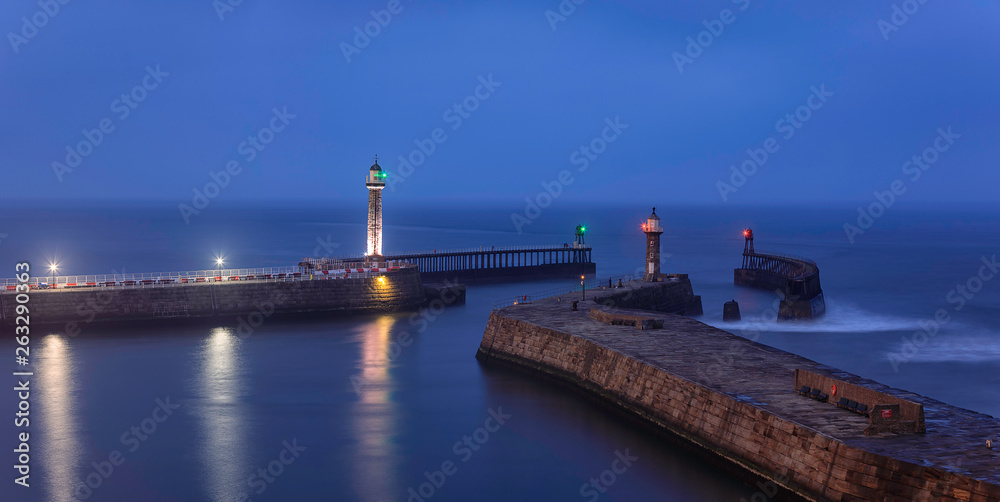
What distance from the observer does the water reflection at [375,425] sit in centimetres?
2428

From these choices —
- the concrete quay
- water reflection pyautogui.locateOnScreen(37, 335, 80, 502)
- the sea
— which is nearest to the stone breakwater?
the sea

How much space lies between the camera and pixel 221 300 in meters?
49.3

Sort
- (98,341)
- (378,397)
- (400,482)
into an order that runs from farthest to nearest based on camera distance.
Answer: (98,341) < (378,397) < (400,482)

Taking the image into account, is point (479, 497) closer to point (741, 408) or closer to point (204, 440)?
point (741, 408)

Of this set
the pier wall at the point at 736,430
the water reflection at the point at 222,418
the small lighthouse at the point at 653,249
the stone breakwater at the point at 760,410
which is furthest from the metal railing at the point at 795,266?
the water reflection at the point at 222,418

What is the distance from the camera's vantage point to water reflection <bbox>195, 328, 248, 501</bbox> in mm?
24172

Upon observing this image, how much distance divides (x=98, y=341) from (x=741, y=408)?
106ft

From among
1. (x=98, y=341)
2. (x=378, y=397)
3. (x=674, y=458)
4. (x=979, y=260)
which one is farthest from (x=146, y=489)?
(x=979, y=260)

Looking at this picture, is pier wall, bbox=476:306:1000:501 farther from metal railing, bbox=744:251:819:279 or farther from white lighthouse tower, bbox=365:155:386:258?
metal railing, bbox=744:251:819:279

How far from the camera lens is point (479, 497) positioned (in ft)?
77.6

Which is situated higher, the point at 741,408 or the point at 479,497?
the point at 741,408

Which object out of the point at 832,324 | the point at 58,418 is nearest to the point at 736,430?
the point at 58,418

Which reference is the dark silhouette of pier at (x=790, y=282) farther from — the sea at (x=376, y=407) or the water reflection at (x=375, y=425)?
the water reflection at (x=375, y=425)

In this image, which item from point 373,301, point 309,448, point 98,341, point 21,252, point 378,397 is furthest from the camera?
point 21,252
